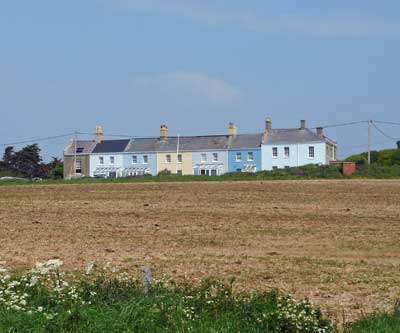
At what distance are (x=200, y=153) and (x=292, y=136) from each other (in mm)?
12738

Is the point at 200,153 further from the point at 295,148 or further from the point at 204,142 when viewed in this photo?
the point at 295,148

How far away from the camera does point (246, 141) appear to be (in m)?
108

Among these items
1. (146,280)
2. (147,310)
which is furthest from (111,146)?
(147,310)

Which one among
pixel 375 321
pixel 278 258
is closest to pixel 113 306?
pixel 375 321

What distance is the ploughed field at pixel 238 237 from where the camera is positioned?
44.5 ft

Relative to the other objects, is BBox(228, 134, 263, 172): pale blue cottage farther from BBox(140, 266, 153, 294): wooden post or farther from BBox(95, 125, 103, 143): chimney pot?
BBox(140, 266, 153, 294): wooden post

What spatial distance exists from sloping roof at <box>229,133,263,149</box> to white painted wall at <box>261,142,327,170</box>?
1.33m

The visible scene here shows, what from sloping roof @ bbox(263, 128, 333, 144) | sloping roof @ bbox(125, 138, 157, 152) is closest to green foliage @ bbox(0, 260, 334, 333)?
sloping roof @ bbox(263, 128, 333, 144)

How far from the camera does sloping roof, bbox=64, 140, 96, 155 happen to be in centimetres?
11281

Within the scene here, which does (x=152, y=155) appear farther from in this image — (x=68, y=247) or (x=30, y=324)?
(x=30, y=324)

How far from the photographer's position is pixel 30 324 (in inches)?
329

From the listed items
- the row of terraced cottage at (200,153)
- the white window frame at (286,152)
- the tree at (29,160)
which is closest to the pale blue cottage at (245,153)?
the row of terraced cottage at (200,153)

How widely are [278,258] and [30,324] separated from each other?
893 cm

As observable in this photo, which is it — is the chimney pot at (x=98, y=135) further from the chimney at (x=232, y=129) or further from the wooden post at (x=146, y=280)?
the wooden post at (x=146, y=280)
